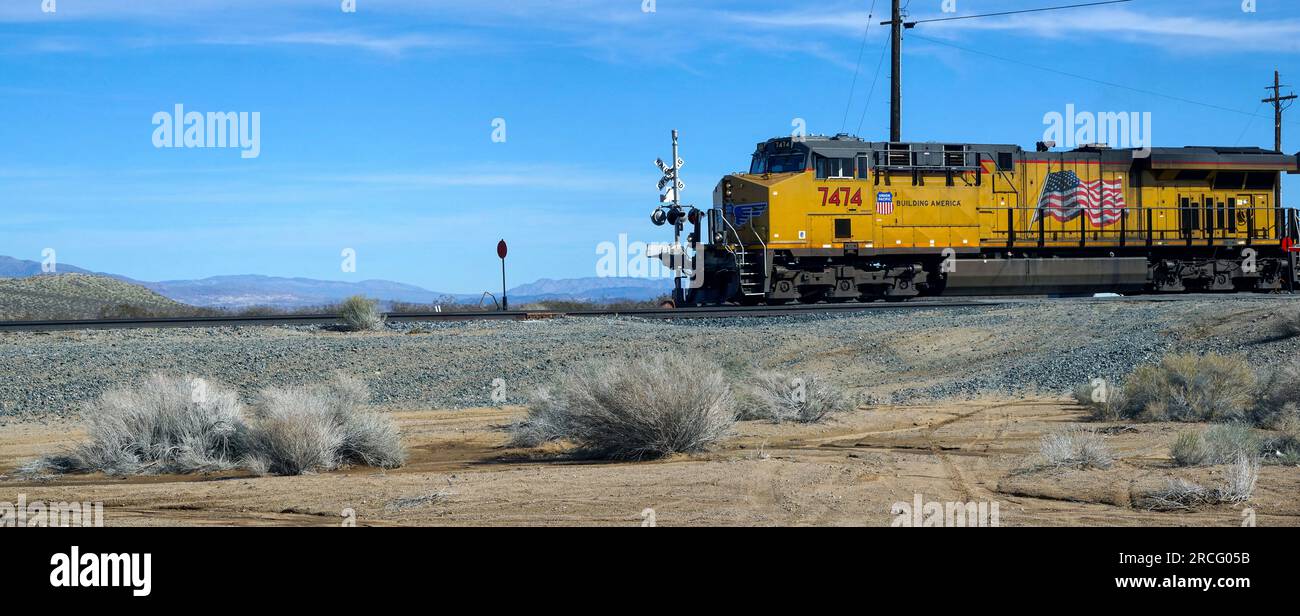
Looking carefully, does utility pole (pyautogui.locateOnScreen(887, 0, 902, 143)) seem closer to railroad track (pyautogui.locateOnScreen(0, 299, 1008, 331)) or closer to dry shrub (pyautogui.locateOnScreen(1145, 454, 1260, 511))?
railroad track (pyautogui.locateOnScreen(0, 299, 1008, 331))

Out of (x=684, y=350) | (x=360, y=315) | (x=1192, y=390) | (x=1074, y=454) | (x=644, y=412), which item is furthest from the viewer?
(x=360, y=315)

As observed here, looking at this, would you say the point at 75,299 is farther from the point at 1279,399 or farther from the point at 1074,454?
the point at 1279,399

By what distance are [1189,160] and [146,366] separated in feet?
79.1

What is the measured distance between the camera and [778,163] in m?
25.9

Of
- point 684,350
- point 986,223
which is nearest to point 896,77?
point 986,223

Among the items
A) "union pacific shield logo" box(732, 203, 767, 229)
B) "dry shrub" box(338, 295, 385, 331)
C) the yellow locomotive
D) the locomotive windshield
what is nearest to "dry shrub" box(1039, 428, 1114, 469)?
"dry shrub" box(338, 295, 385, 331)

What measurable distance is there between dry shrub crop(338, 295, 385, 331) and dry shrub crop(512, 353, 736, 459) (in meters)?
11.0

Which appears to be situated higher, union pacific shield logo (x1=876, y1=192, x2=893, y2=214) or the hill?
union pacific shield logo (x1=876, y1=192, x2=893, y2=214)

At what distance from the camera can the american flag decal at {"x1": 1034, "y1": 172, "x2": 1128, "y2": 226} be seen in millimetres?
27078

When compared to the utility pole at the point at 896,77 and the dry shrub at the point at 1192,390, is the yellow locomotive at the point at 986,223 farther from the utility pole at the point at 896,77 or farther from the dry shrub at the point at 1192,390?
the dry shrub at the point at 1192,390

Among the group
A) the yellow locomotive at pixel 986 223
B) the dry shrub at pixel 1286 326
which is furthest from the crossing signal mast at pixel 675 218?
the dry shrub at pixel 1286 326

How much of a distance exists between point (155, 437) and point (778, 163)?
17.9m

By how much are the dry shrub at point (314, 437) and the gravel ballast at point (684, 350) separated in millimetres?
3631
